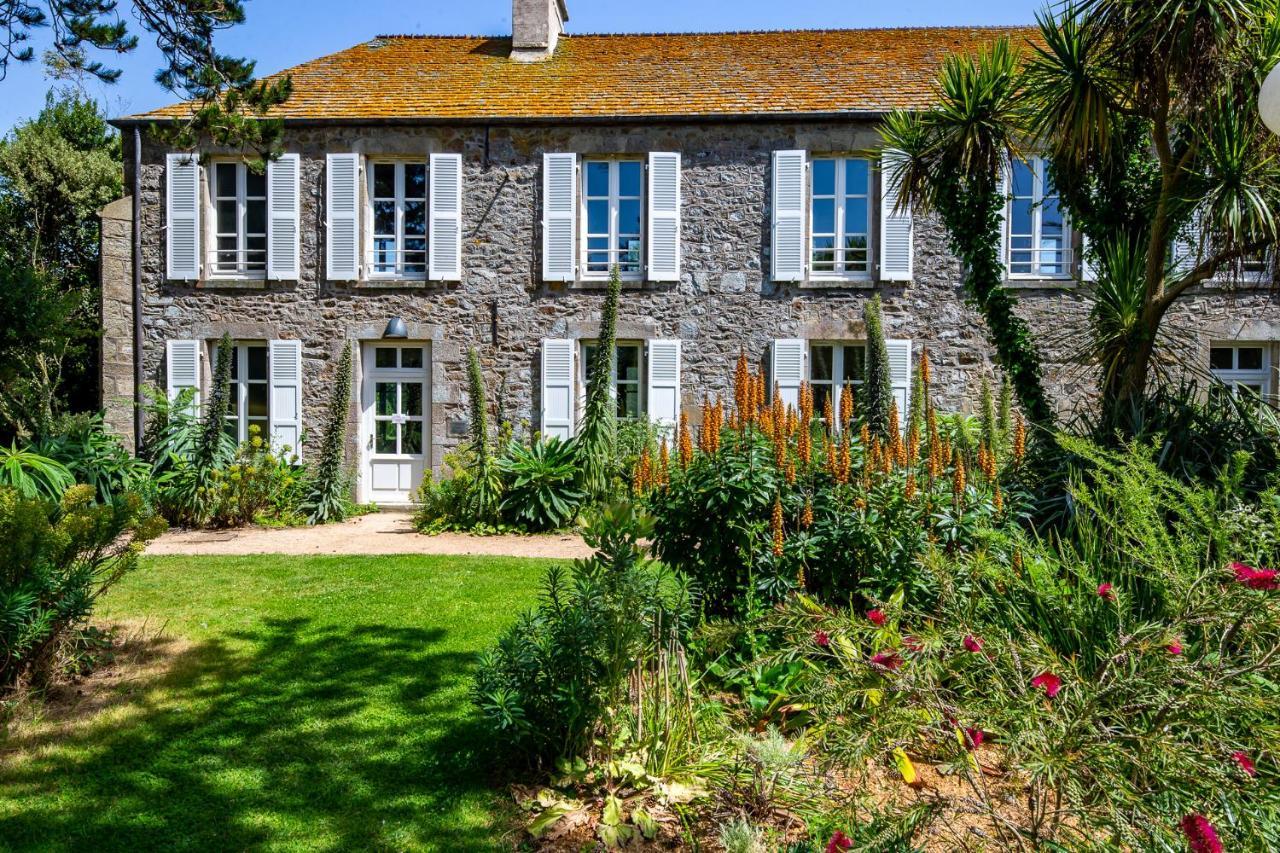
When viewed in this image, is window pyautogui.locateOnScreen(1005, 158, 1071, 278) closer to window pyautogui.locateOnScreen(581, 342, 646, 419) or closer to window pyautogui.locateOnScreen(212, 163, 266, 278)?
window pyautogui.locateOnScreen(581, 342, 646, 419)

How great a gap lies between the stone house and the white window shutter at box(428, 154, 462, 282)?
0.03m

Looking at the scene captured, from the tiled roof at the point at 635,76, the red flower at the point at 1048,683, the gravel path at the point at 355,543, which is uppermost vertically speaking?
the tiled roof at the point at 635,76

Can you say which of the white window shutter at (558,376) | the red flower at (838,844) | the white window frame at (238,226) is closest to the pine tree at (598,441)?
the white window shutter at (558,376)

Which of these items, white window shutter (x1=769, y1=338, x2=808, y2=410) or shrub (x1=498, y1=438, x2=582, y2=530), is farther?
white window shutter (x1=769, y1=338, x2=808, y2=410)

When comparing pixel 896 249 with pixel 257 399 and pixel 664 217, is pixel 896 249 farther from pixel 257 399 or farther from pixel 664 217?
pixel 257 399

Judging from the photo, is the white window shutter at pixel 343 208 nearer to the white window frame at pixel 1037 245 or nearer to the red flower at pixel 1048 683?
the white window frame at pixel 1037 245

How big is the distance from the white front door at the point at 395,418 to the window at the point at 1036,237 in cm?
784

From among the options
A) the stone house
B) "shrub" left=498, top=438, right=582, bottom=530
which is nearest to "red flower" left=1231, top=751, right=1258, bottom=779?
"shrub" left=498, top=438, right=582, bottom=530

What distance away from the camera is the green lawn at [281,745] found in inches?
115

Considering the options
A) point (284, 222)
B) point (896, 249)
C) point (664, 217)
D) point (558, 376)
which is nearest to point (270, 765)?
point (558, 376)

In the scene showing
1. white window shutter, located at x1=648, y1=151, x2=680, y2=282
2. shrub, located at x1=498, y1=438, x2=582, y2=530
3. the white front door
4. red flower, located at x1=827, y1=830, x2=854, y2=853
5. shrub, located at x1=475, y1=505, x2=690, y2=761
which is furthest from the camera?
the white front door

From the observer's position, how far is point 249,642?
4.86 metres

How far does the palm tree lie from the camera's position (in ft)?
20.3

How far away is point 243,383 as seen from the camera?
1167cm
